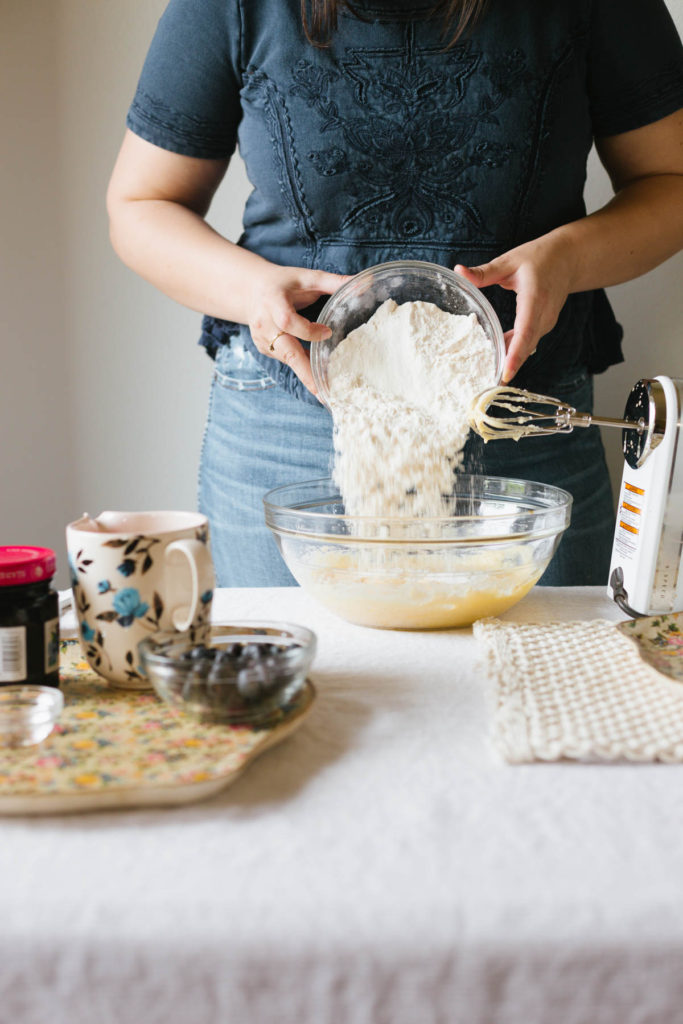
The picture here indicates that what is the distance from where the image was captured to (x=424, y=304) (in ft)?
3.14

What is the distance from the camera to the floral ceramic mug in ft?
2.03

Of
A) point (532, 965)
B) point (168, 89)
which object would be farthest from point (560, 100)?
point (532, 965)

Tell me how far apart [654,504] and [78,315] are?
1414 mm

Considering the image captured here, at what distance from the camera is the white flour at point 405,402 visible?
2.91 feet

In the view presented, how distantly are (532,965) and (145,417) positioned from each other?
163cm

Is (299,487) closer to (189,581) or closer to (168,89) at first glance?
(189,581)

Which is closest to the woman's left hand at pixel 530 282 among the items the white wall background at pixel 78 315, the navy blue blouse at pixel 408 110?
the navy blue blouse at pixel 408 110

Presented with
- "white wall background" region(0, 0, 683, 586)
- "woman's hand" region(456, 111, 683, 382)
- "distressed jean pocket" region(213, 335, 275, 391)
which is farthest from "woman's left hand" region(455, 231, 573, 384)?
"white wall background" region(0, 0, 683, 586)

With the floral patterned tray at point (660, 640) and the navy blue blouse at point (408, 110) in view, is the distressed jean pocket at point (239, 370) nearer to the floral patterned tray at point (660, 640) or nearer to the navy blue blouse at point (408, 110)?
the navy blue blouse at point (408, 110)

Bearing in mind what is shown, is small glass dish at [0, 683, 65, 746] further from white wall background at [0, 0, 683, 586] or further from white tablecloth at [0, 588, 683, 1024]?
white wall background at [0, 0, 683, 586]

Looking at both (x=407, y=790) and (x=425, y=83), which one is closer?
(x=407, y=790)

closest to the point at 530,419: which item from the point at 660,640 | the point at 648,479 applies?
the point at 648,479

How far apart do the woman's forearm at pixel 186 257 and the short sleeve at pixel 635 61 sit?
50 centimetres

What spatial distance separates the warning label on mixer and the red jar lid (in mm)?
524
